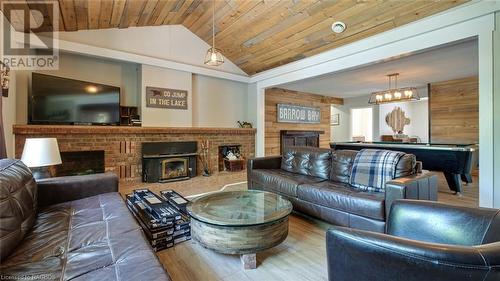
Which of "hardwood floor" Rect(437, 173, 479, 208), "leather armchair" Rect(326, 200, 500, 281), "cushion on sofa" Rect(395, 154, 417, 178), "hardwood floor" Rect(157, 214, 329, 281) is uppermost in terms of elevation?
"cushion on sofa" Rect(395, 154, 417, 178)

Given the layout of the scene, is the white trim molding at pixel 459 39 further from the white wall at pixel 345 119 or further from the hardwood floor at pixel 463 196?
the white wall at pixel 345 119

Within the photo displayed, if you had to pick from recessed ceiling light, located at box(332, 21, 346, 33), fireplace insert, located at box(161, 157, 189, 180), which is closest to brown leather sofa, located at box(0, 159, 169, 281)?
fireplace insert, located at box(161, 157, 189, 180)

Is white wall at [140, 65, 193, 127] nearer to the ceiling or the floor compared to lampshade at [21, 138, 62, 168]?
nearer to the ceiling

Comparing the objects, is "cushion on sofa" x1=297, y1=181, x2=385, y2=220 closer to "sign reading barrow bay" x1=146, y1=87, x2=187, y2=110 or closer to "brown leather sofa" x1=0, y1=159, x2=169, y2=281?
"brown leather sofa" x1=0, y1=159, x2=169, y2=281

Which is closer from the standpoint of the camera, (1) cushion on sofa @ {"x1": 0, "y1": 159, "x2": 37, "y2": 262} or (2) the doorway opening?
(1) cushion on sofa @ {"x1": 0, "y1": 159, "x2": 37, "y2": 262}

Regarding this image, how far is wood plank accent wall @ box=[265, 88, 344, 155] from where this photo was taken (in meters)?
6.32

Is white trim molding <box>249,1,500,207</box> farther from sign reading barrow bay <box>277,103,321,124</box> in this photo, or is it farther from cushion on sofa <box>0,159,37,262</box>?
cushion on sofa <box>0,159,37,262</box>

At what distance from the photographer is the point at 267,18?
3801 millimetres

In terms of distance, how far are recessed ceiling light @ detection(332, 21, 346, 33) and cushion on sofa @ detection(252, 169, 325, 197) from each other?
2.24m

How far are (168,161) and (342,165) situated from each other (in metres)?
3.20

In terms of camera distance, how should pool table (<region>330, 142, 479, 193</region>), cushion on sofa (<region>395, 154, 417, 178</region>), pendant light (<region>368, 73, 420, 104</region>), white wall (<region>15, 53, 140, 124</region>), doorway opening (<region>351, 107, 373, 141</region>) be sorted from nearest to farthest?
cushion on sofa (<region>395, 154, 417, 178</region>)
white wall (<region>15, 53, 140, 124</region>)
pool table (<region>330, 142, 479, 193</region>)
pendant light (<region>368, 73, 420, 104</region>)
doorway opening (<region>351, 107, 373, 141</region>)

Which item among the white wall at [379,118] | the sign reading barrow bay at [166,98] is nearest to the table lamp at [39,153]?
the sign reading barrow bay at [166,98]

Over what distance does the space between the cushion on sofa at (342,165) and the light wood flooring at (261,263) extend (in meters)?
0.81

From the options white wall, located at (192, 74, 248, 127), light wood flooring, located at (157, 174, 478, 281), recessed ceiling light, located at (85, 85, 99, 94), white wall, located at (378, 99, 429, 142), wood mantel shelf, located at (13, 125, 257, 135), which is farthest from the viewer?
white wall, located at (378, 99, 429, 142)
